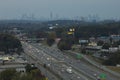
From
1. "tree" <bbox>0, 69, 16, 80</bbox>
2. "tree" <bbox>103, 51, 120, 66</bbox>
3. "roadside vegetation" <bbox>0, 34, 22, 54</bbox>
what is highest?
"tree" <bbox>0, 69, 16, 80</bbox>

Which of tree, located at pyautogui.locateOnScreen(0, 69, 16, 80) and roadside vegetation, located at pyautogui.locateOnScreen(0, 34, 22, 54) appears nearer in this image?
tree, located at pyautogui.locateOnScreen(0, 69, 16, 80)

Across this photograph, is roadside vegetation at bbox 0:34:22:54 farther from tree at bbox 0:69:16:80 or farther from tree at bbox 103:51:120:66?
tree at bbox 0:69:16:80

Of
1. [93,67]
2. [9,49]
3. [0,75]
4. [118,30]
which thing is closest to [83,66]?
[93,67]

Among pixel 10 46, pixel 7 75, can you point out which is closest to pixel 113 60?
pixel 7 75

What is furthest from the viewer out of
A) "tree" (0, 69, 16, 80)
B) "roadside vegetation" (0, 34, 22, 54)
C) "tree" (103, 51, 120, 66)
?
"roadside vegetation" (0, 34, 22, 54)

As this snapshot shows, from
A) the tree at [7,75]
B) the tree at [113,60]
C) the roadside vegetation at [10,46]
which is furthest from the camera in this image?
the roadside vegetation at [10,46]

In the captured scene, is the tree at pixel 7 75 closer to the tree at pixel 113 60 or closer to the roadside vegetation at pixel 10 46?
the tree at pixel 113 60

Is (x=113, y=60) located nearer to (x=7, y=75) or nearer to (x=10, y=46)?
(x=7, y=75)

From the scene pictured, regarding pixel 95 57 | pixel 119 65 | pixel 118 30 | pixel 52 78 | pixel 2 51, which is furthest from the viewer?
pixel 118 30

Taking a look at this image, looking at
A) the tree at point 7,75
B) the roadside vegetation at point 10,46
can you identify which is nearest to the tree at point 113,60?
the tree at point 7,75

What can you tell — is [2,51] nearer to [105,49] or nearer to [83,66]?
[105,49]

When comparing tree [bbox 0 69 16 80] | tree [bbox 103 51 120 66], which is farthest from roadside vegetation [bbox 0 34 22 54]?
tree [bbox 0 69 16 80]
